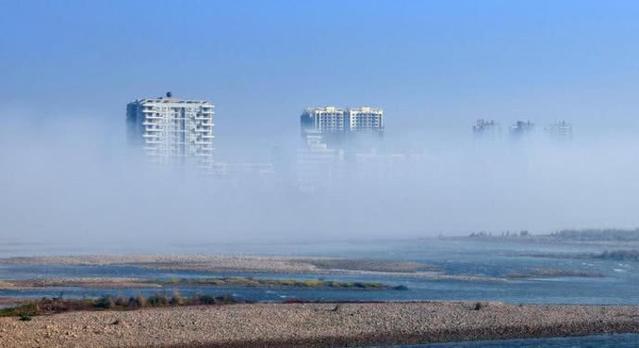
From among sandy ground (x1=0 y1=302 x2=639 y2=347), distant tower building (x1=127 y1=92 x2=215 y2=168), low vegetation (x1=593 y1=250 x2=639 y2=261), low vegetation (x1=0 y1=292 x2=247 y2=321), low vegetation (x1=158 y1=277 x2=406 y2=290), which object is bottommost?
sandy ground (x1=0 y1=302 x2=639 y2=347)

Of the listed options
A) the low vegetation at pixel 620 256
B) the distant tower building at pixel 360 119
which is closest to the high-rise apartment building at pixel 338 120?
the distant tower building at pixel 360 119

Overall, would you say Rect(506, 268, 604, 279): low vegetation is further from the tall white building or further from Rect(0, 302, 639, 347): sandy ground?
the tall white building

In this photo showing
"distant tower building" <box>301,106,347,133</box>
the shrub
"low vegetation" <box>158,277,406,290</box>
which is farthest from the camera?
"distant tower building" <box>301,106,347,133</box>

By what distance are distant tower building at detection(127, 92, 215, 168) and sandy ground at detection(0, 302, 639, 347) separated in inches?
4335

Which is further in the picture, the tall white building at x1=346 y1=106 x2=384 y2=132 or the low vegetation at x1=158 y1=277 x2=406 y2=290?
the tall white building at x1=346 y1=106 x2=384 y2=132

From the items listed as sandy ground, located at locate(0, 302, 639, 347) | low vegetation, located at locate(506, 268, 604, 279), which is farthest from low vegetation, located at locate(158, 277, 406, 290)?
low vegetation, located at locate(506, 268, 604, 279)

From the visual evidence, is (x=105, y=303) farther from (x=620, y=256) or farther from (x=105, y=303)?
(x=620, y=256)

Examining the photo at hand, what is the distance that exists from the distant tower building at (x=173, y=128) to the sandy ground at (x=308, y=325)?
110m

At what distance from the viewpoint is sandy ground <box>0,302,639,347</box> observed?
1259 inches

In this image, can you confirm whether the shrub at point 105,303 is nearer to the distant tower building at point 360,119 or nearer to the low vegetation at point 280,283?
the low vegetation at point 280,283

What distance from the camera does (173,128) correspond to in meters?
152

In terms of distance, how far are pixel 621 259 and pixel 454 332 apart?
48039mm

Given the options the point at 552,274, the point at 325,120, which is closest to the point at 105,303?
the point at 552,274

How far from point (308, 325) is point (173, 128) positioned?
118 meters
